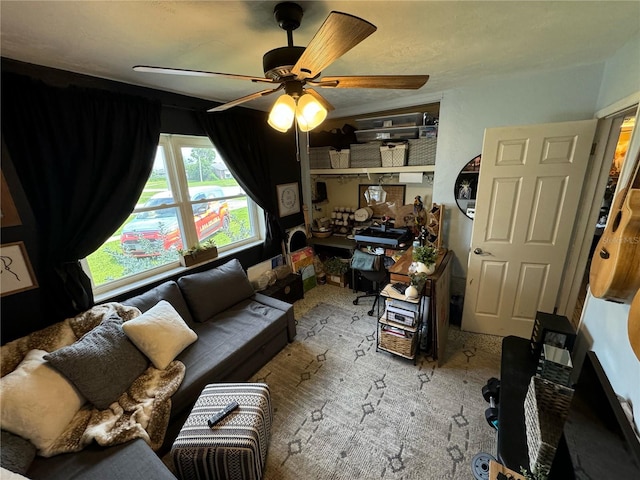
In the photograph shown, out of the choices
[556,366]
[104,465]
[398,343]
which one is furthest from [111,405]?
[556,366]

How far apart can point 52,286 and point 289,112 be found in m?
1.94

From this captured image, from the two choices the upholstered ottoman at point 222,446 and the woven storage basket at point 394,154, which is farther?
the woven storage basket at point 394,154

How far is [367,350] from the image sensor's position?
240 centimetres

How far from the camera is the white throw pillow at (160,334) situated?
1.70m

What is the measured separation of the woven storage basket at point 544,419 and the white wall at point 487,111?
1707 millimetres

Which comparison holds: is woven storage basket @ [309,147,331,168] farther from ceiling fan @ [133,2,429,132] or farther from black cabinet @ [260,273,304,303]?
ceiling fan @ [133,2,429,132]

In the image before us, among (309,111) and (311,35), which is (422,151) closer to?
(311,35)

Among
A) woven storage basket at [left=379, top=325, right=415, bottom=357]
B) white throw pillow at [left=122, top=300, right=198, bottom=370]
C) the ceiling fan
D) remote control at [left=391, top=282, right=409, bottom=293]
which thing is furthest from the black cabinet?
the ceiling fan

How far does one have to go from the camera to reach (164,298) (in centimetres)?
209

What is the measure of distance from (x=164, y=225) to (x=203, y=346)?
48.5 inches

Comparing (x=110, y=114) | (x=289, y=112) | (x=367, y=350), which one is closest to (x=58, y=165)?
(x=110, y=114)

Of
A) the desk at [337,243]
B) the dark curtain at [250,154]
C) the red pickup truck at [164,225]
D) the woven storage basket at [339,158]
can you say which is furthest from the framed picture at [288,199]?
the red pickup truck at [164,225]

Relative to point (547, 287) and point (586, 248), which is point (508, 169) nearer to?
point (586, 248)

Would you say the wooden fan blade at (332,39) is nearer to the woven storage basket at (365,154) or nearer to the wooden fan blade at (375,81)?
the wooden fan blade at (375,81)
